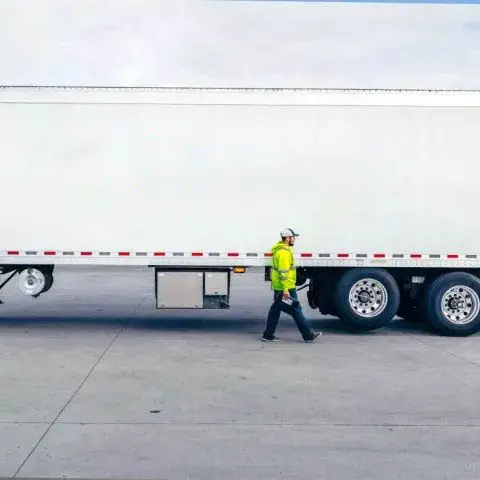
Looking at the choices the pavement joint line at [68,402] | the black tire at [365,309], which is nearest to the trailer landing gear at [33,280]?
the pavement joint line at [68,402]

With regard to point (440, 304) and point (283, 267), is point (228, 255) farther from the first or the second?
point (440, 304)

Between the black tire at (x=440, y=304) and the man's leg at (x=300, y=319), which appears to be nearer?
the man's leg at (x=300, y=319)

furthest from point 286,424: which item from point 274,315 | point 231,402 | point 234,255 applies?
point 234,255

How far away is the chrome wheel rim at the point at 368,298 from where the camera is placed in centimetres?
1350

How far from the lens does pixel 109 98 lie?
43.8 feet

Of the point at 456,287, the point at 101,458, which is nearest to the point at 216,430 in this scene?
the point at 101,458

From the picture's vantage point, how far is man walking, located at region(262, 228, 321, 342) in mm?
12500

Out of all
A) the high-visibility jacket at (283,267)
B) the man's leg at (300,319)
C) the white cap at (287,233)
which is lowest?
the man's leg at (300,319)

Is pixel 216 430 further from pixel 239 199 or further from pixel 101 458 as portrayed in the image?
pixel 239 199

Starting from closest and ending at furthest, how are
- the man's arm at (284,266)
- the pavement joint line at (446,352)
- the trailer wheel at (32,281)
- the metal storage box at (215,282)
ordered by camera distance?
1. the pavement joint line at (446,352)
2. the man's arm at (284,266)
3. the metal storage box at (215,282)
4. the trailer wheel at (32,281)

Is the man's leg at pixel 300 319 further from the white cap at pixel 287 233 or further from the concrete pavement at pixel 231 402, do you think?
the white cap at pixel 287 233

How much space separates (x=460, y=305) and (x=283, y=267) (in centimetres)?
338

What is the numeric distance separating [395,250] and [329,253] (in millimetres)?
1123

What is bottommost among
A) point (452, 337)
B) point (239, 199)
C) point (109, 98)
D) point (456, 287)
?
point (452, 337)
